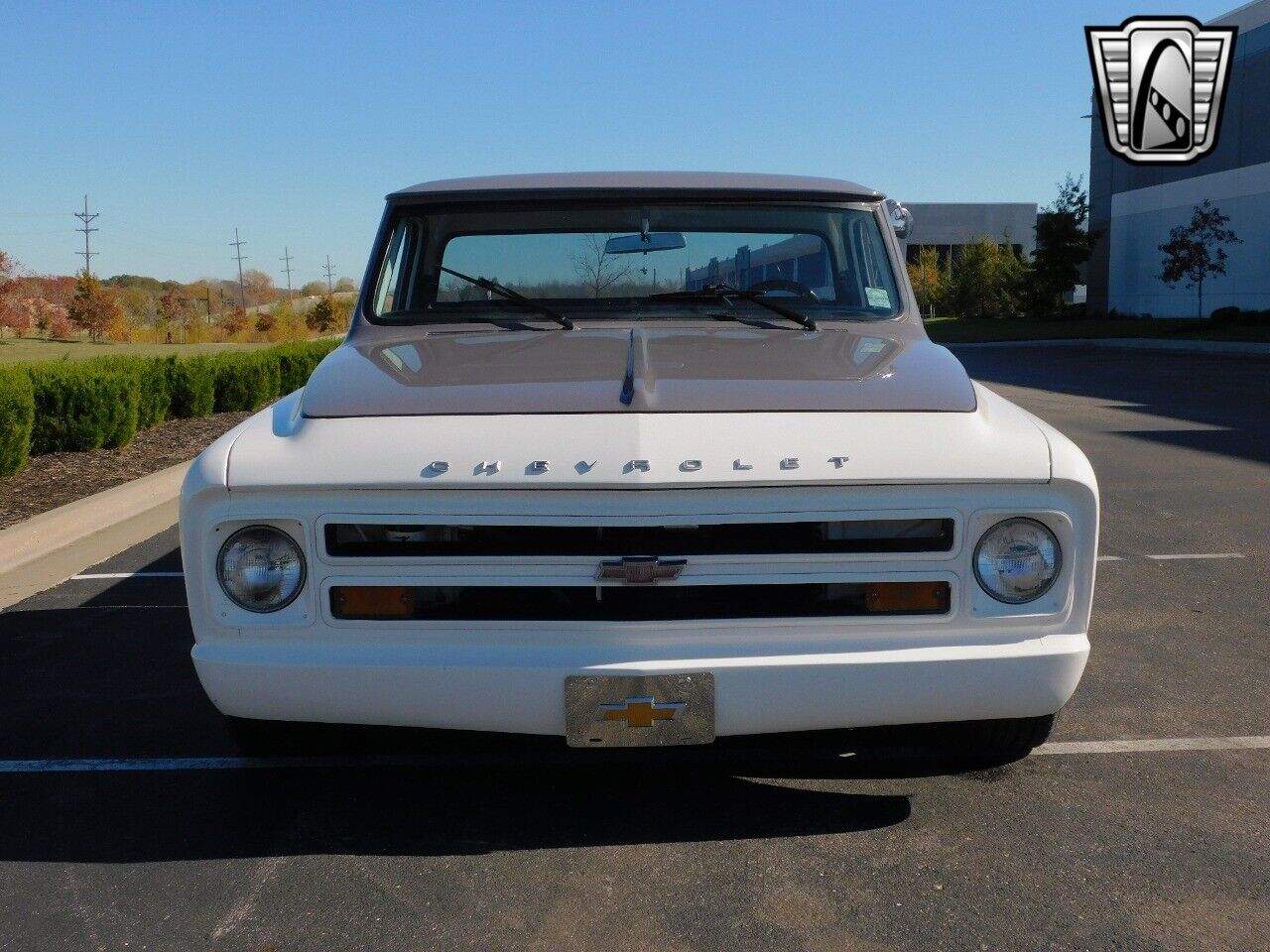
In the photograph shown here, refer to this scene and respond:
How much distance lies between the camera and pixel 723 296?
4395 mm

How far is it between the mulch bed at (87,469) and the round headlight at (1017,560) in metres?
6.83

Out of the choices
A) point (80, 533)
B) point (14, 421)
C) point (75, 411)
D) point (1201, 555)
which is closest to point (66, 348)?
point (75, 411)

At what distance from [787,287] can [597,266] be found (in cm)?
68

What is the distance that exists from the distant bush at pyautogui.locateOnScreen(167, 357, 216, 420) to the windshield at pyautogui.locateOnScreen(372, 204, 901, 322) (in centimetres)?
1053

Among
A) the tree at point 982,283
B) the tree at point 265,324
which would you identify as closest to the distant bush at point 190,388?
the tree at point 982,283

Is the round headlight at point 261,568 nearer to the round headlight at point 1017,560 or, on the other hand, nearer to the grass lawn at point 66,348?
the round headlight at point 1017,560

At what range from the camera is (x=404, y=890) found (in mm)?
3096

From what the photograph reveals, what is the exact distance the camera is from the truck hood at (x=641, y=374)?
331 centimetres

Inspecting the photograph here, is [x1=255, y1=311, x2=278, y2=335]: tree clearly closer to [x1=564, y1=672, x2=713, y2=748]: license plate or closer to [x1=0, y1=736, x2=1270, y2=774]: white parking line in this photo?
[x1=0, y1=736, x2=1270, y2=774]: white parking line

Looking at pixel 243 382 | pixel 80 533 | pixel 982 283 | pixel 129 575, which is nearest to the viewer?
pixel 129 575

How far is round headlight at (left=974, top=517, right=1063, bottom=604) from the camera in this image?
10.3ft

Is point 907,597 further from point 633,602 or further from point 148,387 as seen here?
point 148,387

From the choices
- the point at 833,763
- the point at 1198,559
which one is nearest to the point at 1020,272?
the point at 1198,559

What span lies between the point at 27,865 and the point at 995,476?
2.60 meters
